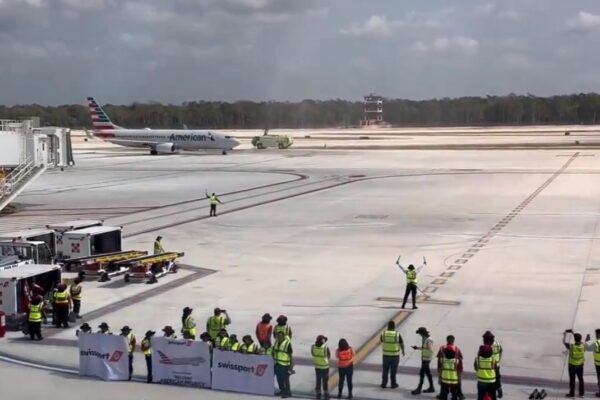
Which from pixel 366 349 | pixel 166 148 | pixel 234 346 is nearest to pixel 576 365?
pixel 366 349

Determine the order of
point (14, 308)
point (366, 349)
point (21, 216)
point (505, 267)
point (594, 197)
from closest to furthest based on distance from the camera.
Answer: point (366, 349) < point (14, 308) < point (505, 267) < point (21, 216) < point (594, 197)

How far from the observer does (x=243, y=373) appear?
16.7m

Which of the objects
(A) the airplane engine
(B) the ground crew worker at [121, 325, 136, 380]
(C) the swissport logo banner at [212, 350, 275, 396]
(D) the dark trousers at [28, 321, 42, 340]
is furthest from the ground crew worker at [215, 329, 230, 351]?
(A) the airplane engine

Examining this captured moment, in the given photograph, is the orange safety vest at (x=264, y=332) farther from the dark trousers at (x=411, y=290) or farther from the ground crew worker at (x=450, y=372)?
the dark trousers at (x=411, y=290)

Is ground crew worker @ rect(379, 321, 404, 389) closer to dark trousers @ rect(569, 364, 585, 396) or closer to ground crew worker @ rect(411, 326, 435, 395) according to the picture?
ground crew worker @ rect(411, 326, 435, 395)

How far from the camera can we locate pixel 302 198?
57.8 m

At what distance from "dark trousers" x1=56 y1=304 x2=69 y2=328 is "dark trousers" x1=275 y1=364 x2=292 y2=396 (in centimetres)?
815

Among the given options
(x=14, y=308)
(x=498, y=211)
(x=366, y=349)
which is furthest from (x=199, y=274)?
(x=498, y=211)

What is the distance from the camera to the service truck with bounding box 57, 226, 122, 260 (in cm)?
3083

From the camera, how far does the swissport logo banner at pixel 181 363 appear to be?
17.2 metres

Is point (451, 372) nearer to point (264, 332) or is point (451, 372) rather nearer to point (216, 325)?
point (264, 332)

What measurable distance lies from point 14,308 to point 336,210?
3008 cm

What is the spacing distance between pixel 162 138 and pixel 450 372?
109 meters

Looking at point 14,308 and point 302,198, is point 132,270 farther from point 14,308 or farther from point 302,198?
point 302,198
